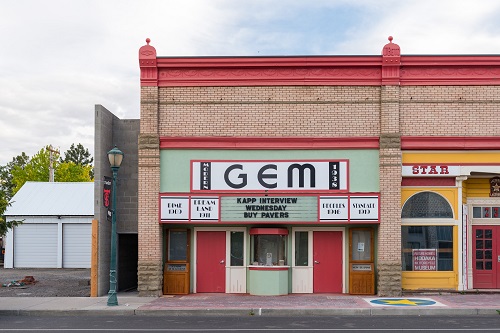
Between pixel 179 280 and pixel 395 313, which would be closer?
pixel 395 313

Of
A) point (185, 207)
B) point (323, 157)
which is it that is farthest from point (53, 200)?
point (323, 157)

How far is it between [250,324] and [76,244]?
24.5 meters

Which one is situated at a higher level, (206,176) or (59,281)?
(206,176)

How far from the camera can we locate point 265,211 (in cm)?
2111

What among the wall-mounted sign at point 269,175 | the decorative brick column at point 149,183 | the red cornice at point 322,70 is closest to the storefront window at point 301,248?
the wall-mounted sign at point 269,175

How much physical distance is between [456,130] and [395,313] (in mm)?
6530

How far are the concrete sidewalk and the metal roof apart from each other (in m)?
17.7

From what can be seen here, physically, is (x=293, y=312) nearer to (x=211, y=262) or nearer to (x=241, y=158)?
(x=211, y=262)

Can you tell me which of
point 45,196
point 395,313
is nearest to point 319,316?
point 395,313

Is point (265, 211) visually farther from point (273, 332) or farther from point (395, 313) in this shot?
point (273, 332)

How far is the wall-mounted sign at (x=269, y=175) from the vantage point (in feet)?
69.4

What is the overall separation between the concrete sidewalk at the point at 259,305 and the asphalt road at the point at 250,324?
0.44 metres

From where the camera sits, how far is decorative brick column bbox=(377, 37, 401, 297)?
68.0 feet

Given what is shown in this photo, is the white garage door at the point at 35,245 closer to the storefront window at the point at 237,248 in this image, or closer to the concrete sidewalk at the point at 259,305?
the concrete sidewalk at the point at 259,305
